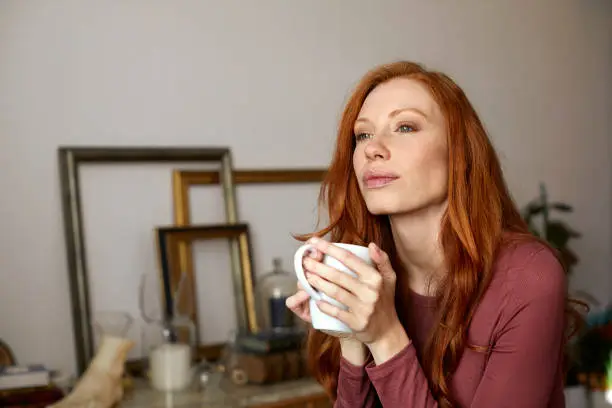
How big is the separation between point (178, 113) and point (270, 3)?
53 cm

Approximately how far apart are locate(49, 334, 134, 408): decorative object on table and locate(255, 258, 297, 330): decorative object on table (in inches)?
18.8

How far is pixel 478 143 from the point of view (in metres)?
1.24

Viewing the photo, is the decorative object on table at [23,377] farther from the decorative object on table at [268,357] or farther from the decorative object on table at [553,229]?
the decorative object on table at [553,229]

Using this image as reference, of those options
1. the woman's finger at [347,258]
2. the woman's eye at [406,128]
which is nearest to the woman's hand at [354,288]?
the woman's finger at [347,258]

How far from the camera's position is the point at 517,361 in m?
1.09

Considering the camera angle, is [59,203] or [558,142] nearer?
[59,203]

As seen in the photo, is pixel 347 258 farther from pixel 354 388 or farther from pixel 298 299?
pixel 354 388

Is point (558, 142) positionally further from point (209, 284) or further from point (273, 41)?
point (209, 284)

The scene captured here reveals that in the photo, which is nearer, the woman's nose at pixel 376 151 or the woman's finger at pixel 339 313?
the woman's finger at pixel 339 313

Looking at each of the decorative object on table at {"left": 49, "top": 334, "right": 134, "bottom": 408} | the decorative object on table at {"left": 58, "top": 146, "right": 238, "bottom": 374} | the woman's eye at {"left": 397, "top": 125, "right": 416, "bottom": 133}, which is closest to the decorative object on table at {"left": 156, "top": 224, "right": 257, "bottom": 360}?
the decorative object on table at {"left": 58, "top": 146, "right": 238, "bottom": 374}

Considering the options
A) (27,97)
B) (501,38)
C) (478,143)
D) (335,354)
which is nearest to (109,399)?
(335,354)

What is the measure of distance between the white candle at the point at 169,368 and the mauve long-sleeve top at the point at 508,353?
884 millimetres

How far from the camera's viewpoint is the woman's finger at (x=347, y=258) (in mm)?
1021

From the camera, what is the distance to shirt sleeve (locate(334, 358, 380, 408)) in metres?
1.20
